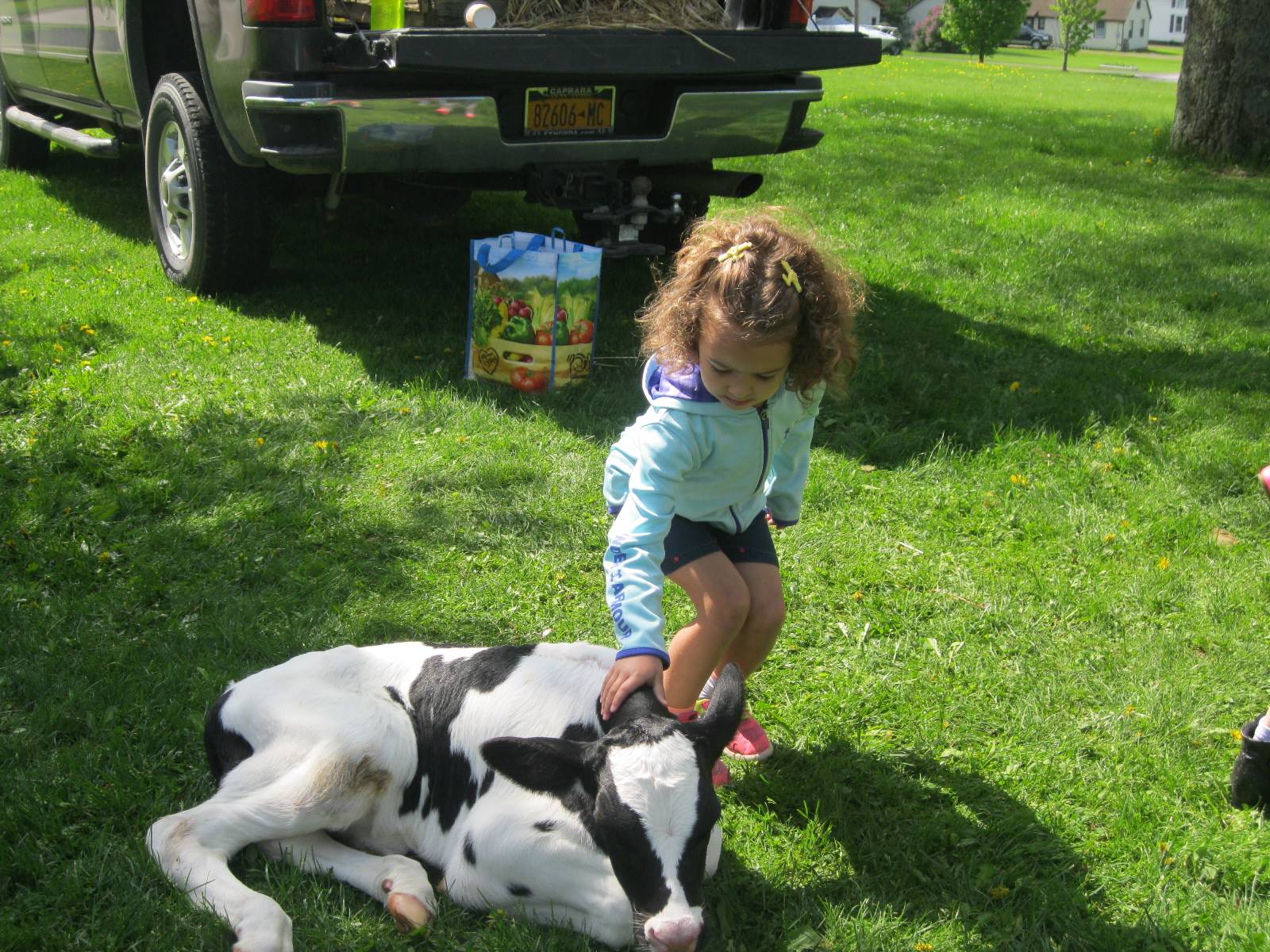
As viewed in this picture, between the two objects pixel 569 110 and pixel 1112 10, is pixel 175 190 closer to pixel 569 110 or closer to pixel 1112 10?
pixel 569 110

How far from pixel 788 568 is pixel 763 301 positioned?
5.41 feet

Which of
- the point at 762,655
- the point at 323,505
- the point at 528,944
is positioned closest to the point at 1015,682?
the point at 762,655

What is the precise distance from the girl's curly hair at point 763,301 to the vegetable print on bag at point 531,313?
88.4 inches

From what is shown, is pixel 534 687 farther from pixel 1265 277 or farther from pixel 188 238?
pixel 1265 277

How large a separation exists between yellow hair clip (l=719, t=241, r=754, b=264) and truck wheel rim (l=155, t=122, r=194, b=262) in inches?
164

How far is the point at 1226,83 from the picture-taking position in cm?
1115

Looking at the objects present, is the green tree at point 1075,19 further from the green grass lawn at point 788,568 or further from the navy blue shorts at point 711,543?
the navy blue shorts at point 711,543

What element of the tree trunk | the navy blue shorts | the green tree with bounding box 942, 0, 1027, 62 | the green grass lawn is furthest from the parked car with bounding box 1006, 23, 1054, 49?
the navy blue shorts

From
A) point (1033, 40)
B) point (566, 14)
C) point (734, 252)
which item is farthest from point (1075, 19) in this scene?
point (734, 252)

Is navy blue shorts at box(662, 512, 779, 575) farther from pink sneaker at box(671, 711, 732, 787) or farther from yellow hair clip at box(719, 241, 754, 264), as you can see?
yellow hair clip at box(719, 241, 754, 264)

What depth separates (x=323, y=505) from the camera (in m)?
4.41

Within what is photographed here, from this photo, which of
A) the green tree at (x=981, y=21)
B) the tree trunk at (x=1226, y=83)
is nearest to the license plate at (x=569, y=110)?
the tree trunk at (x=1226, y=83)

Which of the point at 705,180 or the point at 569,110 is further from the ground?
the point at 569,110

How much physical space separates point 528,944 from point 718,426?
1.28 m
